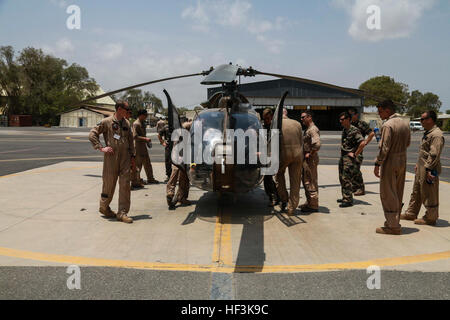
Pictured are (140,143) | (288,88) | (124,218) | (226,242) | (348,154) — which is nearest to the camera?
(226,242)

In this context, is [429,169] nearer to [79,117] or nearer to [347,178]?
[347,178]

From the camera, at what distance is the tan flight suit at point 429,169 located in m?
5.46

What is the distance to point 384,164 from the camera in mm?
5223

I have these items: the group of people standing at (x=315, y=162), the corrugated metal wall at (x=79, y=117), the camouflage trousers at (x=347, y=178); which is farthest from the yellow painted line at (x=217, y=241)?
the corrugated metal wall at (x=79, y=117)

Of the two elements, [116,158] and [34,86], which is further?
[34,86]

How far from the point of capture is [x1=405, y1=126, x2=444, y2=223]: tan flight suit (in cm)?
546

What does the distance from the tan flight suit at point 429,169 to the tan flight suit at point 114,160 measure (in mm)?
5233

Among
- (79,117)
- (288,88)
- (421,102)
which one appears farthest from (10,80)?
(421,102)

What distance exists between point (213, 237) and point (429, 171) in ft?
12.3

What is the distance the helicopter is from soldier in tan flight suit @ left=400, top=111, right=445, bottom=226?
1481 millimetres

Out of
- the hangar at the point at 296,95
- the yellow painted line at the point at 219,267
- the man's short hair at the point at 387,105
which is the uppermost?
the hangar at the point at 296,95

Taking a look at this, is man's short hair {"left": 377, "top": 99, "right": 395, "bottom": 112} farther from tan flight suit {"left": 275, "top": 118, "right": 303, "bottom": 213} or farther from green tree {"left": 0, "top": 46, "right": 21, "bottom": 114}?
green tree {"left": 0, "top": 46, "right": 21, "bottom": 114}

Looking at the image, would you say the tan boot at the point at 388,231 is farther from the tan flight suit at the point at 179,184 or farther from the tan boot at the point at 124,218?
the tan boot at the point at 124,218
